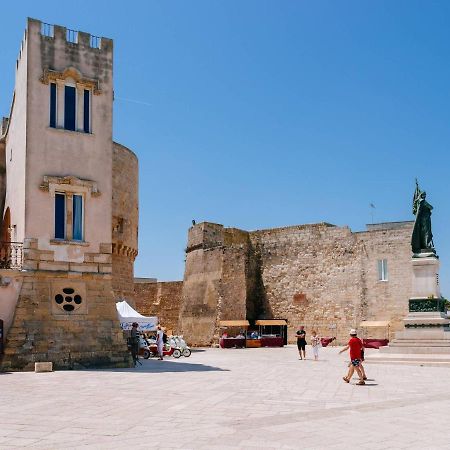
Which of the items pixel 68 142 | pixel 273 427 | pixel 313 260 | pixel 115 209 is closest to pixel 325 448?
pixel 273 427

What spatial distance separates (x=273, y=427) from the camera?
330 inches

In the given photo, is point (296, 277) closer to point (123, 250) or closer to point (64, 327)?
point (123, 250)

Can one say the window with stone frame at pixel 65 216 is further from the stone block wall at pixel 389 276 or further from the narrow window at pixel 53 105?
the stone block wall at pixel 389 276

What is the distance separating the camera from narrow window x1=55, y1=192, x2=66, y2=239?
18.2 meters

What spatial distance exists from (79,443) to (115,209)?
20960 millimetres

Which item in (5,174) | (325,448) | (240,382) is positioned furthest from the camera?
(5,174)

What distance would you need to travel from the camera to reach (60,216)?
59.8 ft

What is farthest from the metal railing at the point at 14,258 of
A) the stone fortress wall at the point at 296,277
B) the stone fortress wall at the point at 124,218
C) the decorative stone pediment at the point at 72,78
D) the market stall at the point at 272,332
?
the stone fortress wall at the point at 296,277

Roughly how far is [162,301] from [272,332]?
10888mm

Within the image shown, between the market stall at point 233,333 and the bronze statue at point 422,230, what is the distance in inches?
576

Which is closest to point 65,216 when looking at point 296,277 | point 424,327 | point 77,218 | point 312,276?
point 77,218

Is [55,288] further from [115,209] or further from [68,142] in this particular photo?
[115,209]

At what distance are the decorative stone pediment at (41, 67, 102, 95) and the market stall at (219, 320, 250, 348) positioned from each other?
18.7 meters

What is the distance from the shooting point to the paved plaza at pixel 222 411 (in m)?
7.55
